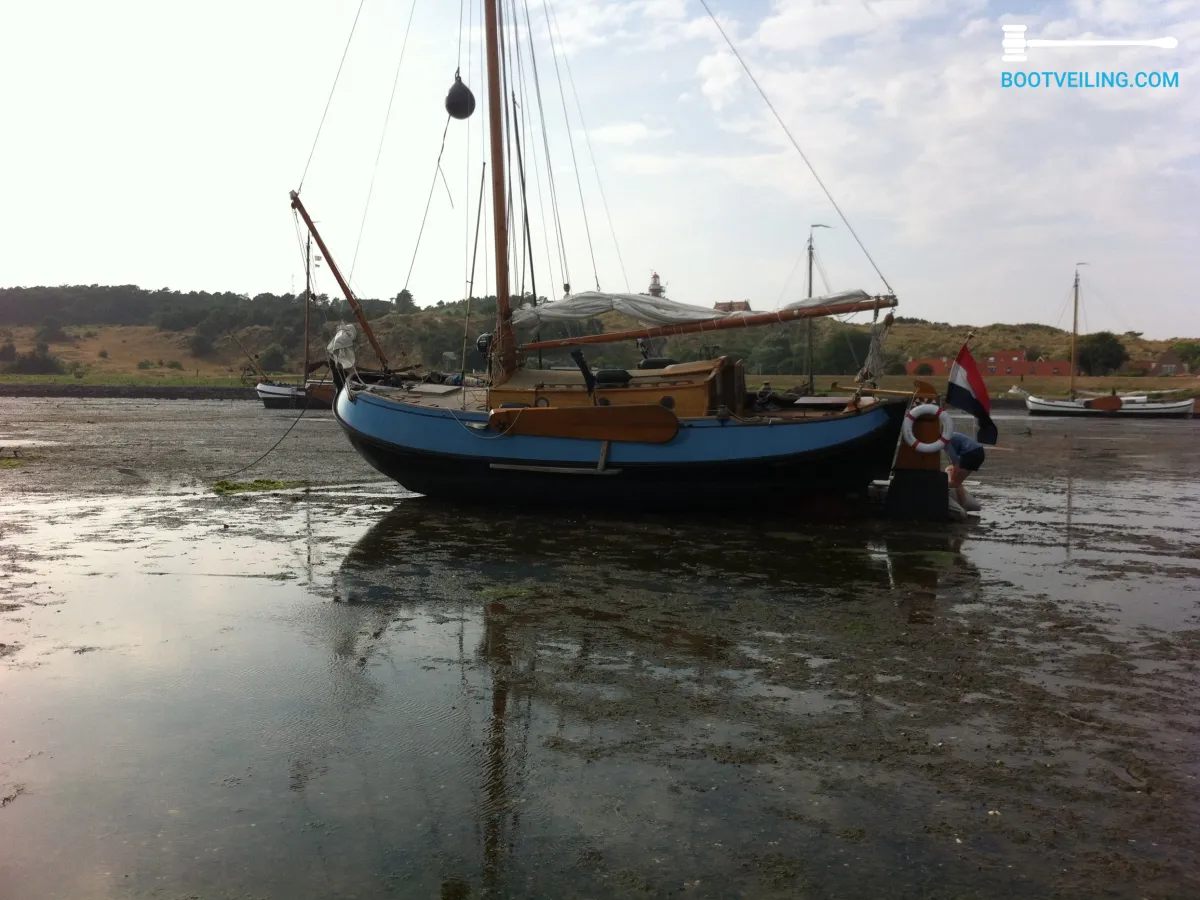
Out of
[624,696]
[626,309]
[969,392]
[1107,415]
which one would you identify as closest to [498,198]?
[626,309]

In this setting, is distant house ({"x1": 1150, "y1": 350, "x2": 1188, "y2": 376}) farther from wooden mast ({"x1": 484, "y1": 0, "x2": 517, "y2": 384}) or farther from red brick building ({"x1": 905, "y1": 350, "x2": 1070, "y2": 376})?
wooden mast ({"x1": 484, "y1": 0, "x2": 517, "y2": 384})

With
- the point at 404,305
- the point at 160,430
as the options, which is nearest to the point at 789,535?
the point at 160,430

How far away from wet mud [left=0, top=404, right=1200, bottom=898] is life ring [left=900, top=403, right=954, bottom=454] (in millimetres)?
1905

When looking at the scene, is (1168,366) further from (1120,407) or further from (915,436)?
(915,436)

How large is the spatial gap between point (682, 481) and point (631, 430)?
0.98m

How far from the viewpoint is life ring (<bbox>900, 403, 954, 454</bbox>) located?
13.0m

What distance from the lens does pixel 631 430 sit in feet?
43.2

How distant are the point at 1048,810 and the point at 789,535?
781 centimetres

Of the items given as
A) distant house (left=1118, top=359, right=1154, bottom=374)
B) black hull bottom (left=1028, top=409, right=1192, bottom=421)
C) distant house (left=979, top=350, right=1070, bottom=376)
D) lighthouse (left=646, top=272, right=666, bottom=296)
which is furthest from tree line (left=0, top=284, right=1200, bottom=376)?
lighthouse (left=646, top=272, right=666, bottom=296)

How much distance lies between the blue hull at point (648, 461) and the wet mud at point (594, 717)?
1.75 m

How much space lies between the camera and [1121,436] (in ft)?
113

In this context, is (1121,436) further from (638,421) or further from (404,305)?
(404,305)

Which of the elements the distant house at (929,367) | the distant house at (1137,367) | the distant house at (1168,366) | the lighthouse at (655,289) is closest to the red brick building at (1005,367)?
the distant house at (929,367)

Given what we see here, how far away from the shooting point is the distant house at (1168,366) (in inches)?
3127
